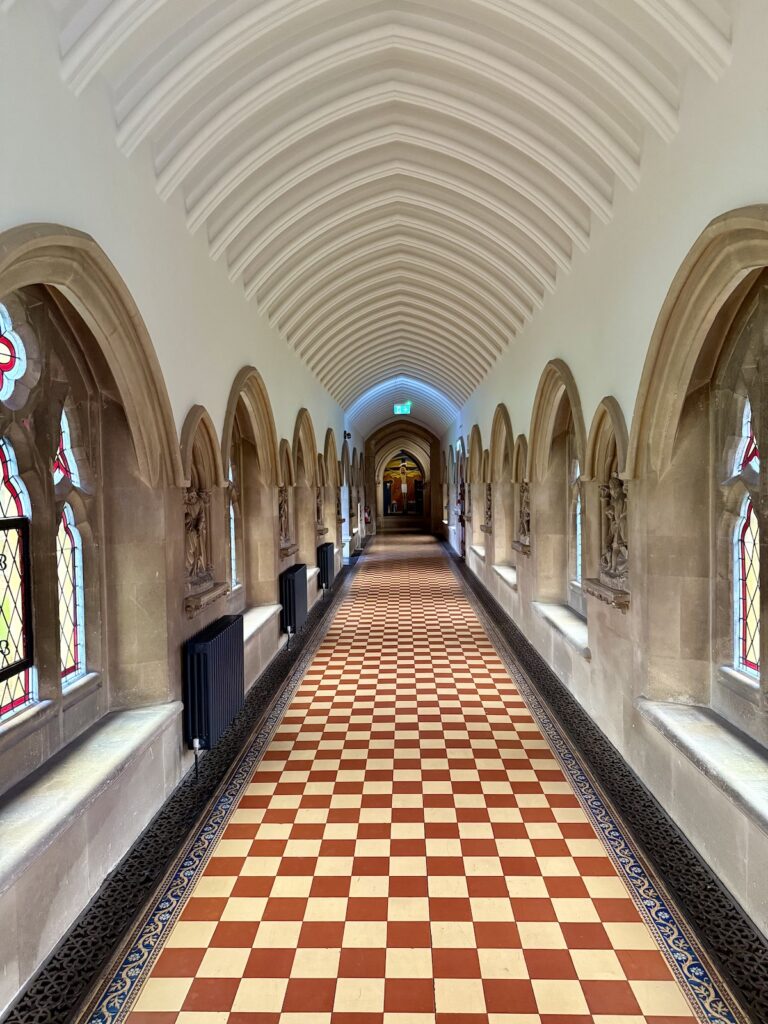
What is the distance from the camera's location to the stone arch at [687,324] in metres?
3.20

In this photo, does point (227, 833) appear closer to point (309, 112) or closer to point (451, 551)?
point (309, 112)

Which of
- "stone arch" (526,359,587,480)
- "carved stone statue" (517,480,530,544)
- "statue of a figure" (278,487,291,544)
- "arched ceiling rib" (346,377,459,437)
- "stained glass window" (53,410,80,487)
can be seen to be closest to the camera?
"stained glass window" (53,410,80,487)

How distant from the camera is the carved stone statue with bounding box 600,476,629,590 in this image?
5.43m

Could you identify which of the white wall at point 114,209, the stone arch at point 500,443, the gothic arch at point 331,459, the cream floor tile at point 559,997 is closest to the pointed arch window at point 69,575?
the white wall at point 114,209

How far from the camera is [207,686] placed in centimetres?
483

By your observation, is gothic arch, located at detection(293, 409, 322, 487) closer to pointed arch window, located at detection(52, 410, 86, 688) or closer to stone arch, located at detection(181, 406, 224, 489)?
stone arch, located at detection(181, 406, 224, 489)

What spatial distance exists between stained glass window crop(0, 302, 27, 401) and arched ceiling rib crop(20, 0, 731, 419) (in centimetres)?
117

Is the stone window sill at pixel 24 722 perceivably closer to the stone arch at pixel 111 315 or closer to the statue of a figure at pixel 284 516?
the stone arch at pixel 111 315

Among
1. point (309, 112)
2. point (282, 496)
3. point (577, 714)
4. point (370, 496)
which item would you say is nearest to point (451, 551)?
point (370, 496)

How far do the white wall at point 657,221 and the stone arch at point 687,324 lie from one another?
5.3 inches

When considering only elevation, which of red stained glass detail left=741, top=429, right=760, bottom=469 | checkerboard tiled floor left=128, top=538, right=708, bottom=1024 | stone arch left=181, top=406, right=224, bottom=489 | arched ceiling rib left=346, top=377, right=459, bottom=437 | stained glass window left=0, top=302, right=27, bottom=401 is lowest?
checkerboard tiled floor left=128, top=538, right=708, bottom=1024

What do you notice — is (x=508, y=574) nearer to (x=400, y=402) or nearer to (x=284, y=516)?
(x=284, y=516)

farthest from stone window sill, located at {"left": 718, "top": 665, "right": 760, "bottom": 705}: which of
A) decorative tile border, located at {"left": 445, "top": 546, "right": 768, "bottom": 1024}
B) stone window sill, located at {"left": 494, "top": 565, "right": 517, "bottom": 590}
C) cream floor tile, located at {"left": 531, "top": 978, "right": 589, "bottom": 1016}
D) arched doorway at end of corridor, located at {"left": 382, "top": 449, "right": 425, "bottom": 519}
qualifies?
arched doorway at end of corridor, located at {"left": 382, "top": 449, "right": 425, "bottom": 519}

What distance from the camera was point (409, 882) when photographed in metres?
3.46
